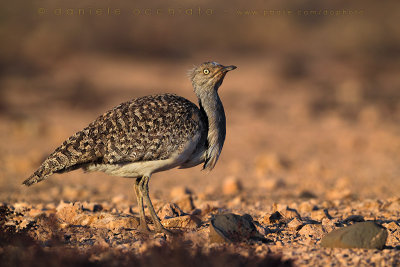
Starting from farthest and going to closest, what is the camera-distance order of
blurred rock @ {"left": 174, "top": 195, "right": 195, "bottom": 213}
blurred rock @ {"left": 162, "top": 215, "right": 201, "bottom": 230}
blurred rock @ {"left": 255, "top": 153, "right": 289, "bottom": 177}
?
blurred rock @ {"left": 255, "top": 153, "right": 289, "bottom": 177} < blurred rock @ {"left": 174, "top": 195, "right": 195, "bottom": 213} < blurred rock @ {"left": 162, "top": 215, "right": 201, "bottom": 230}

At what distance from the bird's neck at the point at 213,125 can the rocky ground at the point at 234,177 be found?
2.33 feet

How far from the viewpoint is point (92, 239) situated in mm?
5477

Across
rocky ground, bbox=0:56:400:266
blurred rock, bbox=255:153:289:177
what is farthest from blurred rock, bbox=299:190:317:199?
blurred rock, bbox=255:153:289:177

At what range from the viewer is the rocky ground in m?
4.98

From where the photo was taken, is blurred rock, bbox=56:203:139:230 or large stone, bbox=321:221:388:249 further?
blurred rock, bbox=56:203:139:230

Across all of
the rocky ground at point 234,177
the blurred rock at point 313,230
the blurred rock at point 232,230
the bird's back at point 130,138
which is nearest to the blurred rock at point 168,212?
the rocky ground at point 234,177

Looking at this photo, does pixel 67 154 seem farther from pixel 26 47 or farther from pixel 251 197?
pixel 26 47

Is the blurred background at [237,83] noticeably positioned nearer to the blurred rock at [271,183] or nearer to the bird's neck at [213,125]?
the blurred rock at [271,183]

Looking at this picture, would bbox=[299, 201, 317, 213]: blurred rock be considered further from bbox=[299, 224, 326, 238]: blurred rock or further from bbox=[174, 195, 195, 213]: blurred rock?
bbox=[174, 195, 195, 213]: blurred rock

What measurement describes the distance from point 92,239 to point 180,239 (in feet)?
3.24

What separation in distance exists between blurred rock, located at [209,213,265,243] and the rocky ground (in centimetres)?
2

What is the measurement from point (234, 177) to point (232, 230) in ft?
16.3

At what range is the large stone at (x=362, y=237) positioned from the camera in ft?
16.5

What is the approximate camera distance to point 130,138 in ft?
18.5
